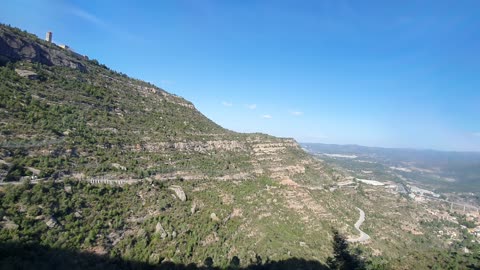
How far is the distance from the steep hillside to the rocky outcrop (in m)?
0.14

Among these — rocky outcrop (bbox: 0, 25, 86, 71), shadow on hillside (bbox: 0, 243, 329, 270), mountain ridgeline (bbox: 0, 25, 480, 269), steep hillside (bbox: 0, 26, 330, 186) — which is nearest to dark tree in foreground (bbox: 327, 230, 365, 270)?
mountain ridgeline (bbox: 0, 25, 480, 269)

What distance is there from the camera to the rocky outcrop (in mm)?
42906

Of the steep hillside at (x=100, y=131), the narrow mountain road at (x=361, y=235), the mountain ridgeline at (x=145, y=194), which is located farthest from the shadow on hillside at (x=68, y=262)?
the narrow mountain road at (x=361, y=235)

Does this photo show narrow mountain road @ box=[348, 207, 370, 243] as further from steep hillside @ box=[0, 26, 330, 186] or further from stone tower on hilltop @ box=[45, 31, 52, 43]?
stone tower on hilltop @ box=[45, 31, 52, 43]

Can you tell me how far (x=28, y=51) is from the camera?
45750 mm

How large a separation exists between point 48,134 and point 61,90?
12.5m

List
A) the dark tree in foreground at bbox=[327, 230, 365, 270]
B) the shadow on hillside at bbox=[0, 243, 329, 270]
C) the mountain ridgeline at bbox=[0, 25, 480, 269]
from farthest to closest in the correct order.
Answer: the dark tree in foreground at bbox=[327, 230, 365, 270], the mountain ridgeline at bbox=[0, 25, 480, 269], the shadow on hillside at bbox=[0, 243, 329, 270]

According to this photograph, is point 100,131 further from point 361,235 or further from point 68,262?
point 361,235

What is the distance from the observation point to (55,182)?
1174 inches

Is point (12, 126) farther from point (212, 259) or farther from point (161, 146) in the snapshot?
point (212, 259)

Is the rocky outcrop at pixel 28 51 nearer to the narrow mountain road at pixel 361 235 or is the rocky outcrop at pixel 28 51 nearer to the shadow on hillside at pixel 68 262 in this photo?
the shadow on hillside at pixel 68 262

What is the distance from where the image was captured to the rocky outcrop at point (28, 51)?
42906 mm

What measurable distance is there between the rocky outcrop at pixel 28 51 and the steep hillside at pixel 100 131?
144mm

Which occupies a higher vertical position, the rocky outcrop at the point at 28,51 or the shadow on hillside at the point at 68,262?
the rocky outcrop at the point at 28,51
